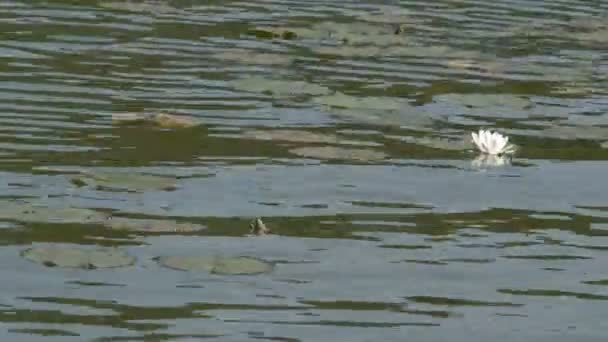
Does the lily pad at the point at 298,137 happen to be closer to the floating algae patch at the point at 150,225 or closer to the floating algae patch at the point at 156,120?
the floating algae patch at the point at 156,120

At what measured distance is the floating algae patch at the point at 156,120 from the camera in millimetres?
8508

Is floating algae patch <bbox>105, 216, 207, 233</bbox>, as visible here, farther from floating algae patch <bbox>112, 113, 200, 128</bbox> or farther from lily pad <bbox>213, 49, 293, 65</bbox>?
lily pad <bbox>213, 49, 293, 65</bbox>

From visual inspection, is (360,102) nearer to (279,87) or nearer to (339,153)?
(279,87)

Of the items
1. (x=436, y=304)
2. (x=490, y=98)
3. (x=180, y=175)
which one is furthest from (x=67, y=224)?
(x=490, y=98)

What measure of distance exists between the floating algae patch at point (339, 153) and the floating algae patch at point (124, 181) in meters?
0.87

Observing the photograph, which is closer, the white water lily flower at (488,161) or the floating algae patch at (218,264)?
the floating algae patch at (218,264)

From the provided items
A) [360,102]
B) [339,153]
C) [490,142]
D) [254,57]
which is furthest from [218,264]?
[254,57]

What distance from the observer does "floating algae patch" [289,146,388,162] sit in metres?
7.97

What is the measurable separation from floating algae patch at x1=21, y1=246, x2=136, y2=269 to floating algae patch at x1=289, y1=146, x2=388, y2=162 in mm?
1943

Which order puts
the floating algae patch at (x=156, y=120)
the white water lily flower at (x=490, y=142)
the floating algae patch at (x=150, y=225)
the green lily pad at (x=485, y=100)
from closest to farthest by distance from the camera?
the floating algae patch at (x=150, y=225) → the white water lily flower at (x=490, y=142) → the floating algae patch at (x=156, y=120) → the green lily pad at (x=485, y=100)

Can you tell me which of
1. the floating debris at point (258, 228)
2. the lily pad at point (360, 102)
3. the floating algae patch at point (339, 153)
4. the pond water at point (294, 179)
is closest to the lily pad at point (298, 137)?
the pond water at point (294, 179)

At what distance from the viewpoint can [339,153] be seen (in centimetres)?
803

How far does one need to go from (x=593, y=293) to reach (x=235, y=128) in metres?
2.92

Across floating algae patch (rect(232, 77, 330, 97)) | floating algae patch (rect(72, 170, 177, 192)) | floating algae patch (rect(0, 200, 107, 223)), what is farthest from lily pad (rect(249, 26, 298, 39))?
floating algae patch (rect(0, 200, 107, 223))
